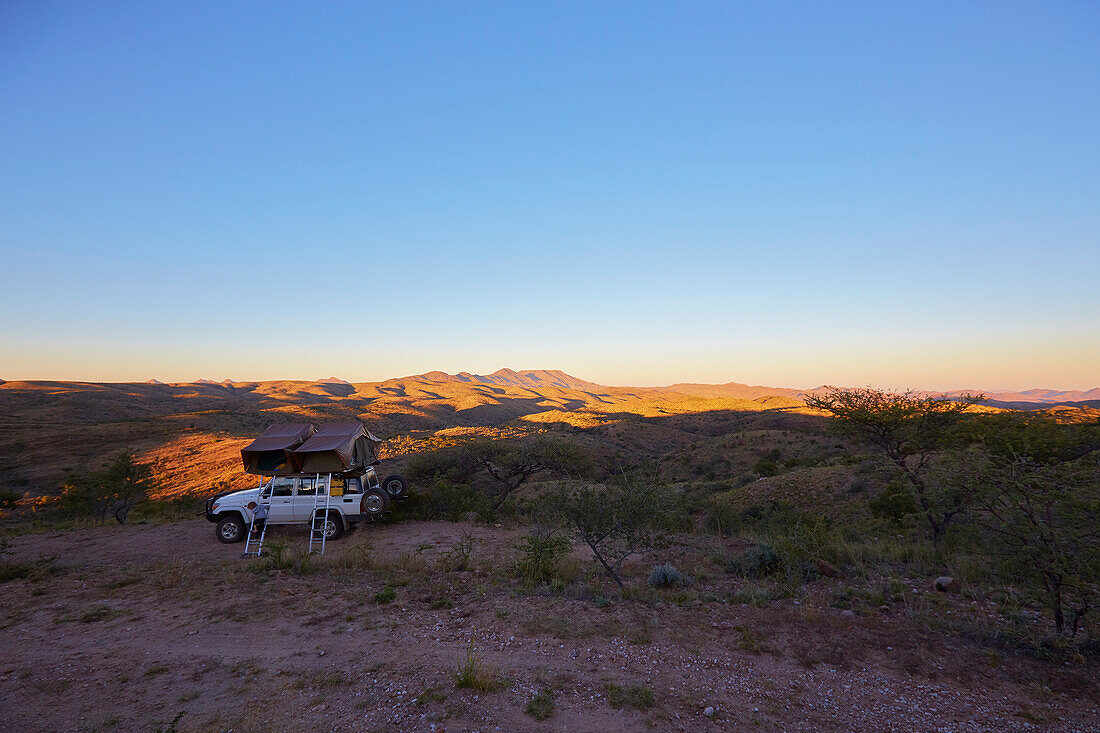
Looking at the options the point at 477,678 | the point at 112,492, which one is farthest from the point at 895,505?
the point at 112,492

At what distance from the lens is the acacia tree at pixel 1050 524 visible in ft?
18.4

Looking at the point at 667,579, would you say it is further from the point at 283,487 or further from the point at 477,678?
the point at 283,487

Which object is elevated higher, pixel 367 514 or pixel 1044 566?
pixel 1044 566

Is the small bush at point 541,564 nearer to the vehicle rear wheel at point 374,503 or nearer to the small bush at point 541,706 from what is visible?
the small bush at point 541,706

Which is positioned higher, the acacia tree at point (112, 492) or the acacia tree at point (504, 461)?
the acacia tree at point (504, 461)

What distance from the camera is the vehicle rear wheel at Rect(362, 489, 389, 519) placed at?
12695 mm

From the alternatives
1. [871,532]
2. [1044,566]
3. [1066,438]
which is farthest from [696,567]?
[1066,438]

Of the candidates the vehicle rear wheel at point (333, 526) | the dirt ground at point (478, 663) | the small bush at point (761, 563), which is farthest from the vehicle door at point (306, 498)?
the small bush at point (761, 563)

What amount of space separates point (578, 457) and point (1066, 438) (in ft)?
48.8

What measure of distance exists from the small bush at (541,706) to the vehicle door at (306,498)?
9.75 meters

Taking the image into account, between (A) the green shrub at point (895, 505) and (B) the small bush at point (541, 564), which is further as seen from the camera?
(A) the green shrub at point (895, 505)

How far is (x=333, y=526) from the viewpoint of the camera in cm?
1222

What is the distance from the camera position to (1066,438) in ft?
40.5

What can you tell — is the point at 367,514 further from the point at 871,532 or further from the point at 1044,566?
the point at 871,532
